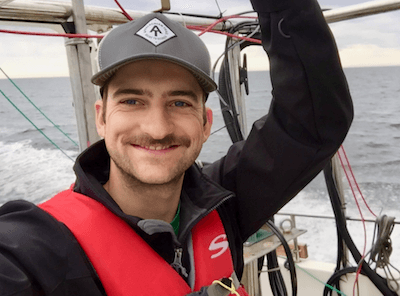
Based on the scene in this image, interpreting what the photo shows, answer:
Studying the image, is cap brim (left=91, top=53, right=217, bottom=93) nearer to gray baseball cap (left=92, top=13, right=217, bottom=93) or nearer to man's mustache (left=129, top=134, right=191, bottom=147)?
gray baseball cap (left=92, top=13, right=217, bottom=93)

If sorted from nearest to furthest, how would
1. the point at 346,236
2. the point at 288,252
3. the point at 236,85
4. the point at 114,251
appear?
1. the point at 114,251
2. the point at 288,252
3. the point at 236,85
4. the point at 346,236

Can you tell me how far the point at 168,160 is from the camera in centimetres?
105

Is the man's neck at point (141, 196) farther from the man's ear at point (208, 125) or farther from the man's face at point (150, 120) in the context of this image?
the man's ear at point (208, 125)

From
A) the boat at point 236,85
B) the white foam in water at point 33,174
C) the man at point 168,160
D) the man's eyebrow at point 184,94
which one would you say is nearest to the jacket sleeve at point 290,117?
the man at point 168,160

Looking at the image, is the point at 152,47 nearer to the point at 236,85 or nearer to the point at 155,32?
the point at 155,32

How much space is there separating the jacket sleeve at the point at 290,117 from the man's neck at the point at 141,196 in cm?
25

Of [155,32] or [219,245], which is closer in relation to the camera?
[155,32]

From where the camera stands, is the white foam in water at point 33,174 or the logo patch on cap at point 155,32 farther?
the white foam in water at point 33,174

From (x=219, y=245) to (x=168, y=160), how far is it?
32 centimetres

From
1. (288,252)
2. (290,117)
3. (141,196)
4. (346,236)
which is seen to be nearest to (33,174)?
(346,236)

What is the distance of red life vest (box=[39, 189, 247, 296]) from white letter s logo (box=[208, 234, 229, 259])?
12 centimetres

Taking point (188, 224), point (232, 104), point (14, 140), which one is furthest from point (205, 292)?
point (14, 140)

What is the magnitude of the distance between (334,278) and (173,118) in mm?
2009

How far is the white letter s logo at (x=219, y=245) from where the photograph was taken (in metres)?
1.15
